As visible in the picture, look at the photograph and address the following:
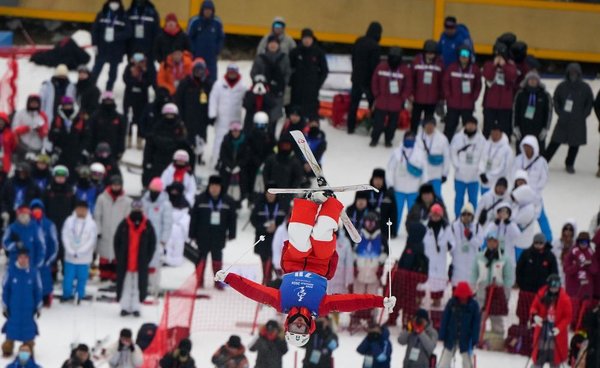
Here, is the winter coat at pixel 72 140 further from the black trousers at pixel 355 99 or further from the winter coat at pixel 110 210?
the black trousers at pixel 355 99

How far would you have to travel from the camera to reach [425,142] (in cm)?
2727

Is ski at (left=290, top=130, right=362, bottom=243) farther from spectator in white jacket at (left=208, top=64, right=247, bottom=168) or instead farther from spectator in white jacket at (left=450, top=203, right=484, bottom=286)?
spectator in white jacket at (left=208, top=64, right=247, bottom=168)

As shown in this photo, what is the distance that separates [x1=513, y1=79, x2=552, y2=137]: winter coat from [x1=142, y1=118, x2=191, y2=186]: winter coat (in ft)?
16.3

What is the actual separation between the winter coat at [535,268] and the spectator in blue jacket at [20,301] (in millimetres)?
5851

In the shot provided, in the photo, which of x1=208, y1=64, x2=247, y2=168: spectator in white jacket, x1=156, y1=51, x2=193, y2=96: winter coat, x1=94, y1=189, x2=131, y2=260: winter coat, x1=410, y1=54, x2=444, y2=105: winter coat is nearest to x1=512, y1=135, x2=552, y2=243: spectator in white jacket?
x1=410, y1=54, x2=444, y2=105: winter coat

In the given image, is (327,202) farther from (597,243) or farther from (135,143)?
(135,143)

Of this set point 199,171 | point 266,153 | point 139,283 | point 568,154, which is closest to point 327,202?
point 139,283

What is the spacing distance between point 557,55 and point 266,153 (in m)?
8.06

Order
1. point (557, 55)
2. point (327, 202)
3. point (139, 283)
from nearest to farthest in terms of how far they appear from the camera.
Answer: point (327, 202) → point (139, 283) → point (557, 55)

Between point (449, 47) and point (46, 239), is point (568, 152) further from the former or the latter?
point (46, 239)

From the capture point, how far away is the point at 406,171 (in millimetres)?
27047

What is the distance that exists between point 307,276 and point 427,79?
12.0 metres

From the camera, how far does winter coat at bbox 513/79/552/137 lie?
28.6 meters

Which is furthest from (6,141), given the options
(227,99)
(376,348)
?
(376,348)
